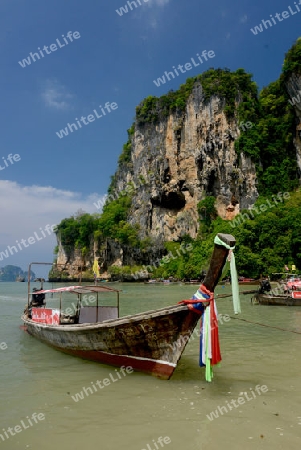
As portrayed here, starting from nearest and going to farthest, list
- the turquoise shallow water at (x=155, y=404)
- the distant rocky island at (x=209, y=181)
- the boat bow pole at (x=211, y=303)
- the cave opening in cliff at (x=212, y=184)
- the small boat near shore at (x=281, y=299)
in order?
the turquoise shallow water at (x=155, y=404) → the boat bow pole at (x=211, y=303) → the small boat near shore at (x=281, y=299) → the distant rocky island at (x=209, y=181) → the cave opening in cliff at (x=212, y=184)

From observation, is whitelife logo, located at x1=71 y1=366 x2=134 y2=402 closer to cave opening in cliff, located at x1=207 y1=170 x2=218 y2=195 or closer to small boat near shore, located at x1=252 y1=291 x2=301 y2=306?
small boat near shore, located at x1=252 y1=291 x2=301 y2=306

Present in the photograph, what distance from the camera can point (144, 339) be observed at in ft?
21.8

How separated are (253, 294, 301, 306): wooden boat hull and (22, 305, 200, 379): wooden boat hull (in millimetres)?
13540

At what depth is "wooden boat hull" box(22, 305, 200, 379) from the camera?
20.7ft

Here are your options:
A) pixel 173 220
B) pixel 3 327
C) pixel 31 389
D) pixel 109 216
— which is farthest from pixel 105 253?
pixel 31 389

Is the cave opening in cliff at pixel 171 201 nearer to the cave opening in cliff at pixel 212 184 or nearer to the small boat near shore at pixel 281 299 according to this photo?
the cave opening in cliff at pixel 212 184

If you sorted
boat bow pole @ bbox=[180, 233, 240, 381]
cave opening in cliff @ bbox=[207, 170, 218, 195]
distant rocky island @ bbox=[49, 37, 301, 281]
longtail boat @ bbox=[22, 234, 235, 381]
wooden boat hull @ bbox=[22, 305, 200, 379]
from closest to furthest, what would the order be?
boat bow pole @ bbox=[180, 233, 240, 381]
longtail boat @ bbox=[22, 234, 235, 381]
wooden boat hull @ bbox=[22, 305, 200, 379]
distant rocky island @ bbox=[49, 37, 301, 281]
cave opening in cliff @ bbox=[207, 170, 218, 195]

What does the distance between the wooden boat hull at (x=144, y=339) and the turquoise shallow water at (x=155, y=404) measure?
26 centimetres

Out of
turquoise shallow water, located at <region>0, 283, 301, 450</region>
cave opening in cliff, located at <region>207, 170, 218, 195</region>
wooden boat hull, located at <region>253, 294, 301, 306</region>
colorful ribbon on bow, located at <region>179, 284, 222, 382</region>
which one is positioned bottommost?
turquoise shallow water, located at <region>0, 283, 301, 450</region>

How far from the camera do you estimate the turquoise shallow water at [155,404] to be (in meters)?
4.32

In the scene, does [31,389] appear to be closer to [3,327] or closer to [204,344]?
[204,344]

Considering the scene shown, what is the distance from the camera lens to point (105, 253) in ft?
226

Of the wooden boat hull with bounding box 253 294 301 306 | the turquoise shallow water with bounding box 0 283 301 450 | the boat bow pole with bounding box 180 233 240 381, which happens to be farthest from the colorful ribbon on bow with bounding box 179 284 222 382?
the wooden boat hull with bounding box 253 294 301 306

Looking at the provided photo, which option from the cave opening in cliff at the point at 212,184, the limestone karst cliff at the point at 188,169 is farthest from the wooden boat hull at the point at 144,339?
the cave opening in cliff at the point at 212,184
